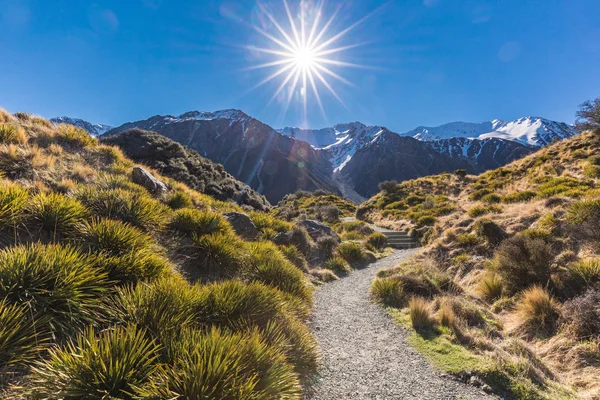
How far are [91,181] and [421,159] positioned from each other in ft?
662

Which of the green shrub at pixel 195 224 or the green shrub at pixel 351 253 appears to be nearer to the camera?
the green shrub at pixel 195 224

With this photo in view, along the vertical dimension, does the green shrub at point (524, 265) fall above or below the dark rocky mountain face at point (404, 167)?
below

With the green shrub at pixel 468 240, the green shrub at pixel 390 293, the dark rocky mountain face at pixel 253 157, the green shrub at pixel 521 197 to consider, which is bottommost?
the green shrub at pixel 390 293

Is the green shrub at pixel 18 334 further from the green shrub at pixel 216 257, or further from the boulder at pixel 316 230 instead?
the boulder at pixel 316 230

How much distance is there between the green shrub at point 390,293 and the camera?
7383 mm

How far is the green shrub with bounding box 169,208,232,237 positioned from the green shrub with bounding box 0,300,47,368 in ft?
14.9

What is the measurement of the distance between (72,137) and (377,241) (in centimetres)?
1813

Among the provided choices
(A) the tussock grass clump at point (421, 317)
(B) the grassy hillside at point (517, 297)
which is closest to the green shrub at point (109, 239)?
(B) the grassy hillside at point (517, 297)

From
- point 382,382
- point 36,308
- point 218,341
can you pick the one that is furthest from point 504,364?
point 36,308

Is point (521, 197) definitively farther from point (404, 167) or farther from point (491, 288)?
point (404, 167)

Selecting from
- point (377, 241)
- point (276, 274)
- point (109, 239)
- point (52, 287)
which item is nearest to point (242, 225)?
point (276, 274)

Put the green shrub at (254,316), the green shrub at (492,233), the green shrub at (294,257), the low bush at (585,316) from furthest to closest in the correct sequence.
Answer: the green shrub at (294,257), the green shrub at (492,233), the low bush at (585,316), the green shrub at (254,316)

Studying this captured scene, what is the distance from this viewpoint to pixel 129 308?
3.18 metres

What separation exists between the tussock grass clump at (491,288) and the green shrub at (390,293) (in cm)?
223
